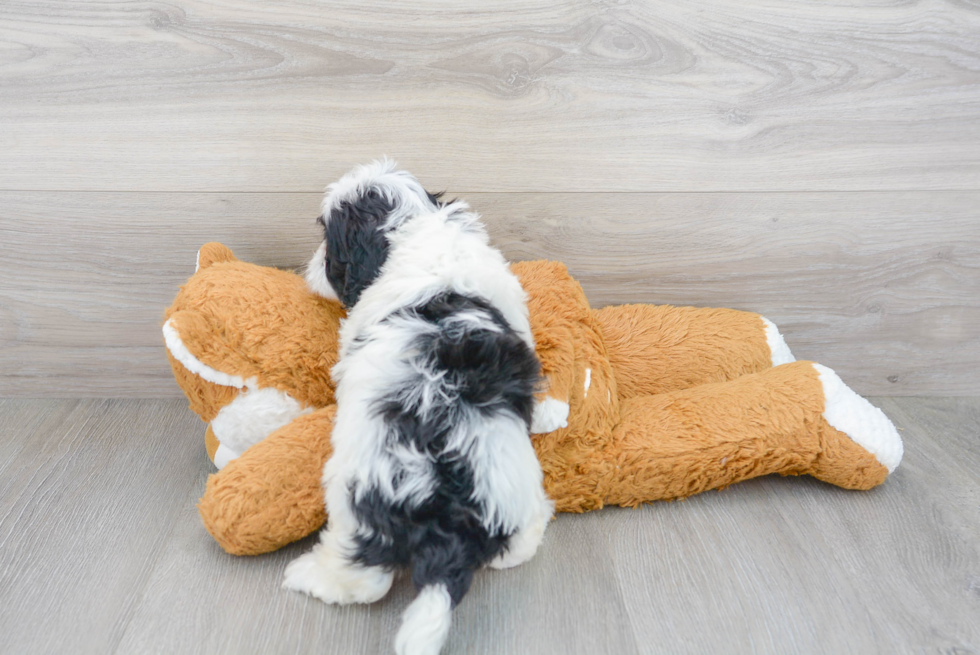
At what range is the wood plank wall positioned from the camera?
1210 millimetres

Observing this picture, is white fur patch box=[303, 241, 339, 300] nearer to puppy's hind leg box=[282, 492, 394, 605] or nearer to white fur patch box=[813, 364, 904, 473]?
puppy's hind leg box=[282, 492, 394, 605]

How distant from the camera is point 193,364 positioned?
106cm

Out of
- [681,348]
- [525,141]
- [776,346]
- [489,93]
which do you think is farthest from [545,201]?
[776,346]

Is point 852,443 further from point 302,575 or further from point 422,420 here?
point 302,575

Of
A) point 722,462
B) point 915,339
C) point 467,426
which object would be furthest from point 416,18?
point 915,339

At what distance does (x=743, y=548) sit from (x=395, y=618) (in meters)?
0.55

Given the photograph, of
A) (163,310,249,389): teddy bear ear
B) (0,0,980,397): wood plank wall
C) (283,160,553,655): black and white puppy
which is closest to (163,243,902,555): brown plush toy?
(163,310,249,389): teddy bear ear

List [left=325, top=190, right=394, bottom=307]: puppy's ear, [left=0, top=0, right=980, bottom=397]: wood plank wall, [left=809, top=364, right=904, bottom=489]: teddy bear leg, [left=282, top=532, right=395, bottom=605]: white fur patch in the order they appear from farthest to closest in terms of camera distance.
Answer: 1. [left=0, top=0, right=980, bottom=397]: wood plank wall
2. [left=809, top=364, right=904, bottom=489]: teddy bear leg
3. [left=325, top=190, right=394, bottom=307]: puppy's ear
4. [left=282, top=532, right=395, bottom=605]: white fur patch

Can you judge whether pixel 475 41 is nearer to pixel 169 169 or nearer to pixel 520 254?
pixel 520 254

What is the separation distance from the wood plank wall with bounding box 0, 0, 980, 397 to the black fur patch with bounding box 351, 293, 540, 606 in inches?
20.2

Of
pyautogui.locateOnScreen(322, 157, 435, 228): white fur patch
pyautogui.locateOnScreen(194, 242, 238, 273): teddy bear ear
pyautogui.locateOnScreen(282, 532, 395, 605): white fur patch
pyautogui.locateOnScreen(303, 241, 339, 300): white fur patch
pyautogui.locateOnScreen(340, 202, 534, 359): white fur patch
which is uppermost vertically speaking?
pyautogui.locateOnScreen(322, 157, 435, 228): white fur patch

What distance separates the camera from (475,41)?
4.00ft

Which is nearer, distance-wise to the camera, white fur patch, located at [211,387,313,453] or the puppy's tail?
the puppy's tail

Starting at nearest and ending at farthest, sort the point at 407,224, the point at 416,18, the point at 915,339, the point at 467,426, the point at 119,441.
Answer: the point at 467,426 → the point at 407,224 → the point at 416,18 → the point at 119,441 → the point at 915,339
